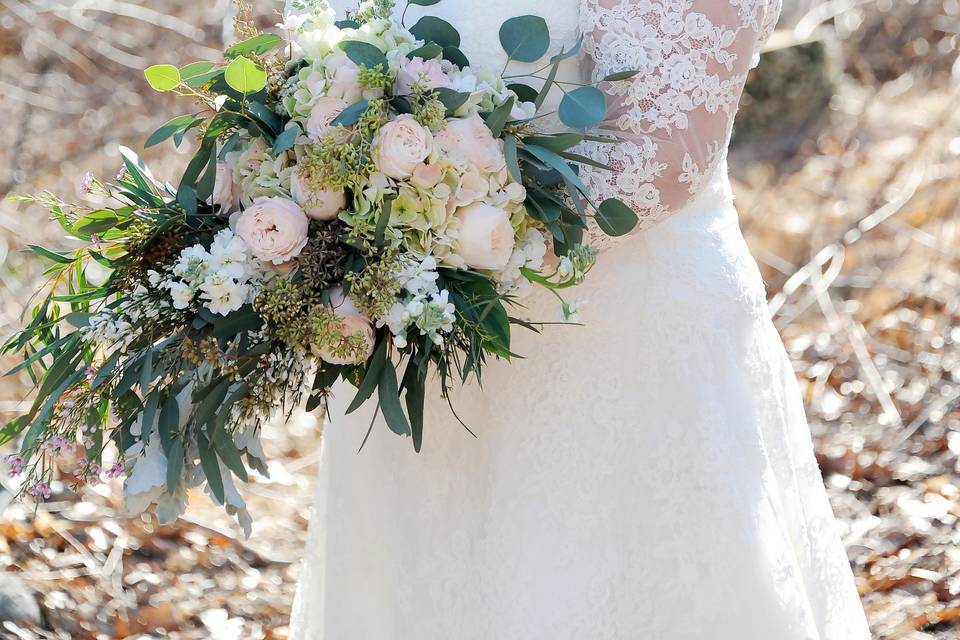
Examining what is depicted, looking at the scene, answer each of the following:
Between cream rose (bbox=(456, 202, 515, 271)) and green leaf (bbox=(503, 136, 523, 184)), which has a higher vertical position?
green leaf (bbox=(503, 136, 523, 184))

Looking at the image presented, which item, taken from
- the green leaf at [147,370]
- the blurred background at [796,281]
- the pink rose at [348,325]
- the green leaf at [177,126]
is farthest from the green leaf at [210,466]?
the blurred background at [796,281]

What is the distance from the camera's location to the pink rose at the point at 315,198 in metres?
1.29

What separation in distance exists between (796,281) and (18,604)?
3586 mm

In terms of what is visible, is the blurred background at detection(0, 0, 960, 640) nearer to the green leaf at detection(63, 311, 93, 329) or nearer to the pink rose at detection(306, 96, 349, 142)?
the green leaf at detection(63, 311, 93, 329)

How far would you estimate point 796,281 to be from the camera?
4727mm

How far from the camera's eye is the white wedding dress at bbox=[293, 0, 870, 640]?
5.00ft

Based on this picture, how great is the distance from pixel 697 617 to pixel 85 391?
1.04 metres

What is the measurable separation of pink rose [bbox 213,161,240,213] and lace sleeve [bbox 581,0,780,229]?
52 cm

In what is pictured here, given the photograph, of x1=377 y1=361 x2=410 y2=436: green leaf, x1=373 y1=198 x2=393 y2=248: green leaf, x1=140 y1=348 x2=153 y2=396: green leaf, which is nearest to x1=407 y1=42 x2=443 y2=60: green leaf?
x1=373 y1=198 x2=393 y2=248: green leaf

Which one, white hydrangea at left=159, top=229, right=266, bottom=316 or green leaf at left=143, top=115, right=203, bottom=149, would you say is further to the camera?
green leaf at left=143, top=115, right=203, bottom=149

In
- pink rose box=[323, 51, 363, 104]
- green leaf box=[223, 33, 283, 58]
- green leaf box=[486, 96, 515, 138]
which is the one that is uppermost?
green leaf box=[223, 33, 283, 58]

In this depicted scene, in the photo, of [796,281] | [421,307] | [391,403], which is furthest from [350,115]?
[796,281]

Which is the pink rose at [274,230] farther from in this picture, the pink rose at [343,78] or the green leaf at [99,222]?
the green leaf at [99,222]

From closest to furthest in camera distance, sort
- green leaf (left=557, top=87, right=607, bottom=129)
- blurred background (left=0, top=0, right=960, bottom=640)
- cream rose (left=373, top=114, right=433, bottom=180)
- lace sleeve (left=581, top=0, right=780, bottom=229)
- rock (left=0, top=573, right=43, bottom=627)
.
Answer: cream rose (left=373, top=114, right=433, bottom=180) < green leaf (left=557, top=87, right=607, bottom=129) < lace sleeve (left=581, top=0, right=780, bottom=229) < rock (left=0, top=573, right=43, bottom=627) < blurred background (left=0, top=0, right=960, bottom=640)
